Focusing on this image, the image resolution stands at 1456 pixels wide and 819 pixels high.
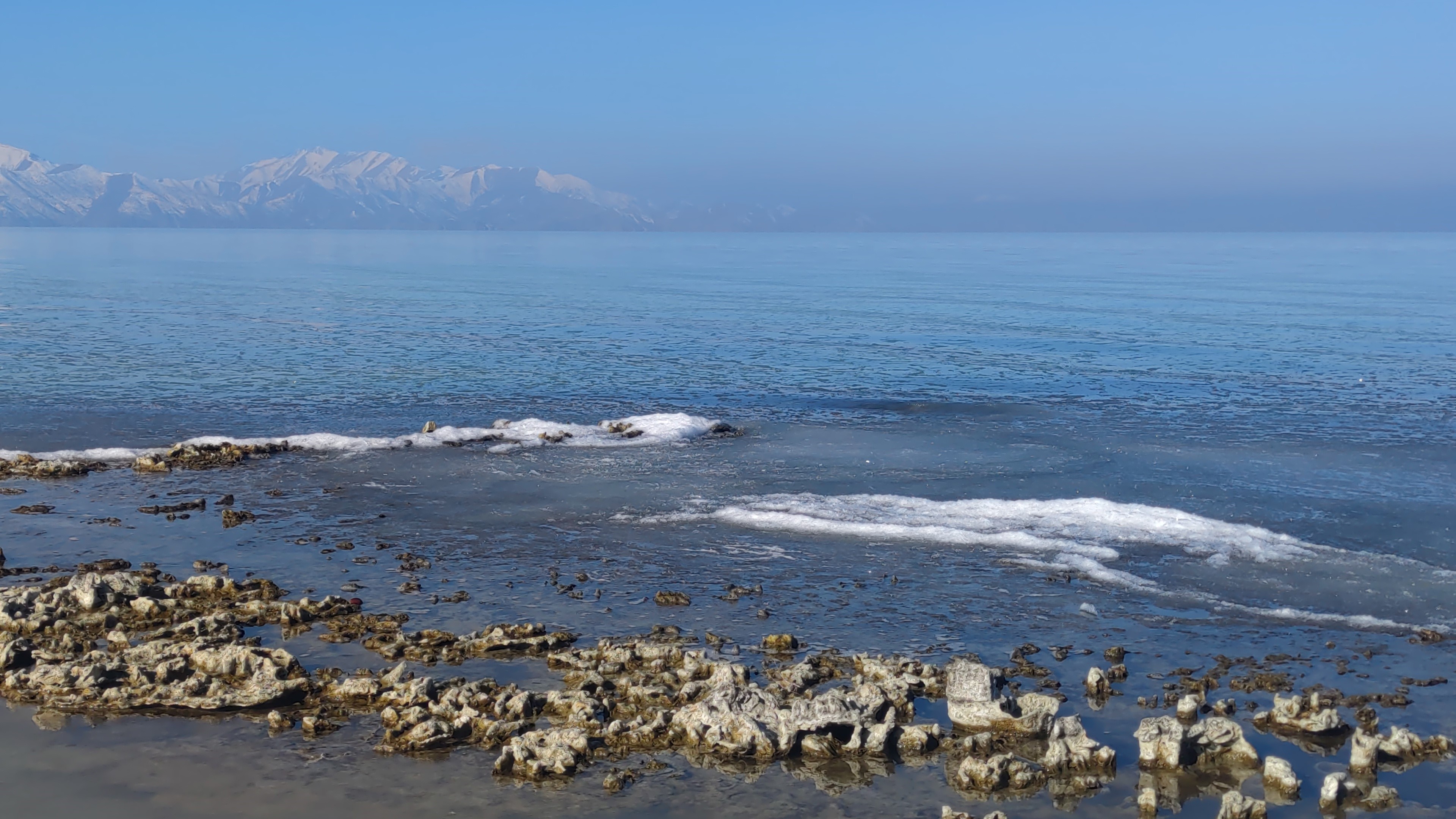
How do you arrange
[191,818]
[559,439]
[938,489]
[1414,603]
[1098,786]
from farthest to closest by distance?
[559,439] < [938,489] < [1414,603] < [1098,786] < [191,818]

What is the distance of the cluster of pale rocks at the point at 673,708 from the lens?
15.5 m

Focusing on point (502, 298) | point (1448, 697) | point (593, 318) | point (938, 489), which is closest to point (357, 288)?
point (502, 298)

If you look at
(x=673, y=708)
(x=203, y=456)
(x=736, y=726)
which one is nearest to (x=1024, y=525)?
(x=673, y=708)

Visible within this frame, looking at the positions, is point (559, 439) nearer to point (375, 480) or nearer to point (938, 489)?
point (375, 480)

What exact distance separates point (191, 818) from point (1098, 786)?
433 inches

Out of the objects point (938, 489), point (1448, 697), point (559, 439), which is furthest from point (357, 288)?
point (1448, 697)

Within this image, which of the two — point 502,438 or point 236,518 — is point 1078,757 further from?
point 502,438

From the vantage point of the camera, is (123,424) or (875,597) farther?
(123,424)

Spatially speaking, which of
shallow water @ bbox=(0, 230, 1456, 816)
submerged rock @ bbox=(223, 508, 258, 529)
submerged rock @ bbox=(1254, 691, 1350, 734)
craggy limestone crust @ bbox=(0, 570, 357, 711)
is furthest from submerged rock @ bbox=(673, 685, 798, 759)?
submerged rock @ bbox=(223, 508, 258, 529)

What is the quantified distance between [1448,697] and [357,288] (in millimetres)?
95817

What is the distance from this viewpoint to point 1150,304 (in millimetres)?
87688

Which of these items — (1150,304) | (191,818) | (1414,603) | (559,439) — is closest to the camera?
(191,818)

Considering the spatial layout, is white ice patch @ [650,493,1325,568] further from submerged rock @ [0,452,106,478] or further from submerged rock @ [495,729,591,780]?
submerged rock @ [0,452,106,478]

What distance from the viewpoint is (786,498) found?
98.2 feet
